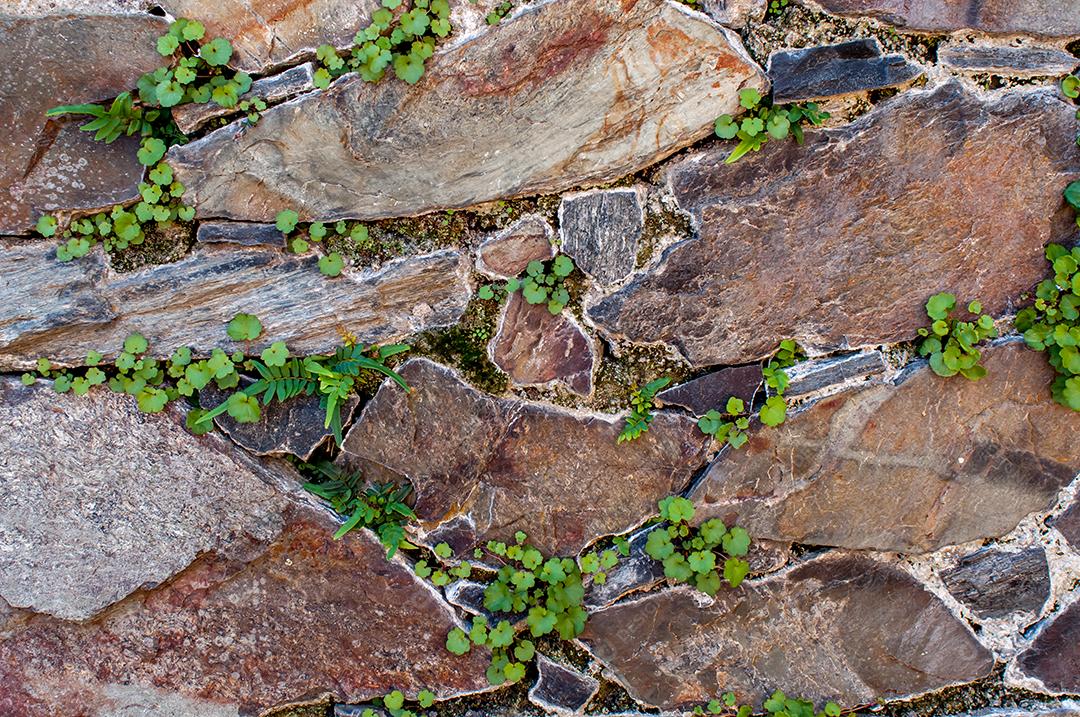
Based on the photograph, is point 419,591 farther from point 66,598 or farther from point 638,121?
point 638,121

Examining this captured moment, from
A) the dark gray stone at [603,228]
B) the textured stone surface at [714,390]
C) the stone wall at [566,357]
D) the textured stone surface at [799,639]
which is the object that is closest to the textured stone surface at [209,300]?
the stone wall at [566,357]

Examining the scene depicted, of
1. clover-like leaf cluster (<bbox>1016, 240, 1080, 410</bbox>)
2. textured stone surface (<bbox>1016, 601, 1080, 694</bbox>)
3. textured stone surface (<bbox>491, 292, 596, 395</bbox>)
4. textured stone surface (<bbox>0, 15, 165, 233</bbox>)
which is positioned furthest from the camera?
textured stone surface (<bbox>1016, 601, 1080, 694</bbox>)

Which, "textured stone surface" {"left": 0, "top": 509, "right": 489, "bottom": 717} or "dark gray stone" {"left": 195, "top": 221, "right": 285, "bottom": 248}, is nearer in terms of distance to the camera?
"dark gray stone" {"left": 195, "top": 221, "right": 285, "bottom": 248}

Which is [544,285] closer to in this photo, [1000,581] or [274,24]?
[274,24]

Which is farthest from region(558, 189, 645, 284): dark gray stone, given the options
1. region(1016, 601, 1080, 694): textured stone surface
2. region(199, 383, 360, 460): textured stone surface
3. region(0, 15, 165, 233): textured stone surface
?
region(1016, 601, 1080, 694): textured stone surface

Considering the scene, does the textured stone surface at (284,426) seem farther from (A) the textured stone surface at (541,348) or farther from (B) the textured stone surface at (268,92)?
(B) the textured stone surface at (268,92)

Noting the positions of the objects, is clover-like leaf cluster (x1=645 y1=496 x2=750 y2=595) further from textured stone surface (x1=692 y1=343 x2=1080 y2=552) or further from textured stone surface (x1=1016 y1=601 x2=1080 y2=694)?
textured stone surface (x1=1016 y1=601 x2=1080 y2=694)
